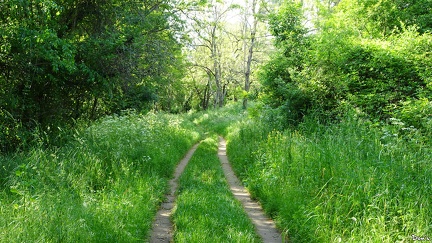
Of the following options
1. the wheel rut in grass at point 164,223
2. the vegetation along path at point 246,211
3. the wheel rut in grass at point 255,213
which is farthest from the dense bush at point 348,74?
the wheel rut in grass at point 164,223

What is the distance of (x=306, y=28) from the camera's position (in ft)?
38.6

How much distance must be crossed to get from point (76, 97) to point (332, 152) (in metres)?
9.41

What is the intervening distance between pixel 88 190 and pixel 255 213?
→ 3.45m

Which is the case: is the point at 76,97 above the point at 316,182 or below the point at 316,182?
above

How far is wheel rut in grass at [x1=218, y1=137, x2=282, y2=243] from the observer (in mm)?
5082

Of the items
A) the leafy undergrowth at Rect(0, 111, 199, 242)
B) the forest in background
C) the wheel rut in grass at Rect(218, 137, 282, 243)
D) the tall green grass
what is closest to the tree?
the forest in background

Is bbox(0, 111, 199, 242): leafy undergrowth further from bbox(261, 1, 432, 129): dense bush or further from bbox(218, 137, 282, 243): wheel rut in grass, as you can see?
bbox(261, 1, 432, 129): dense bush

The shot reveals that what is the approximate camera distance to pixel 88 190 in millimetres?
5727

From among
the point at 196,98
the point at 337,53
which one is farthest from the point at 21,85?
the point at 196,98

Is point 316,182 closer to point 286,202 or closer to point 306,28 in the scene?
point 286,202

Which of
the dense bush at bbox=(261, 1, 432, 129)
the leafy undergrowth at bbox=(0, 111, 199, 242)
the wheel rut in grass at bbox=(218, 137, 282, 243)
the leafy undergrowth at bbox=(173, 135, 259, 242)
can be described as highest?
the dense bush at bbox=(261, 1, 432, 129)

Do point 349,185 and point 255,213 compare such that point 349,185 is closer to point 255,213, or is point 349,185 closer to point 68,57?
point 255,213

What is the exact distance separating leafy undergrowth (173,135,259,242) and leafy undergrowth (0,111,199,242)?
2.10 ft

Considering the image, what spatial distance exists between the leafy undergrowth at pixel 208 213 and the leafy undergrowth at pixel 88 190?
639mm
